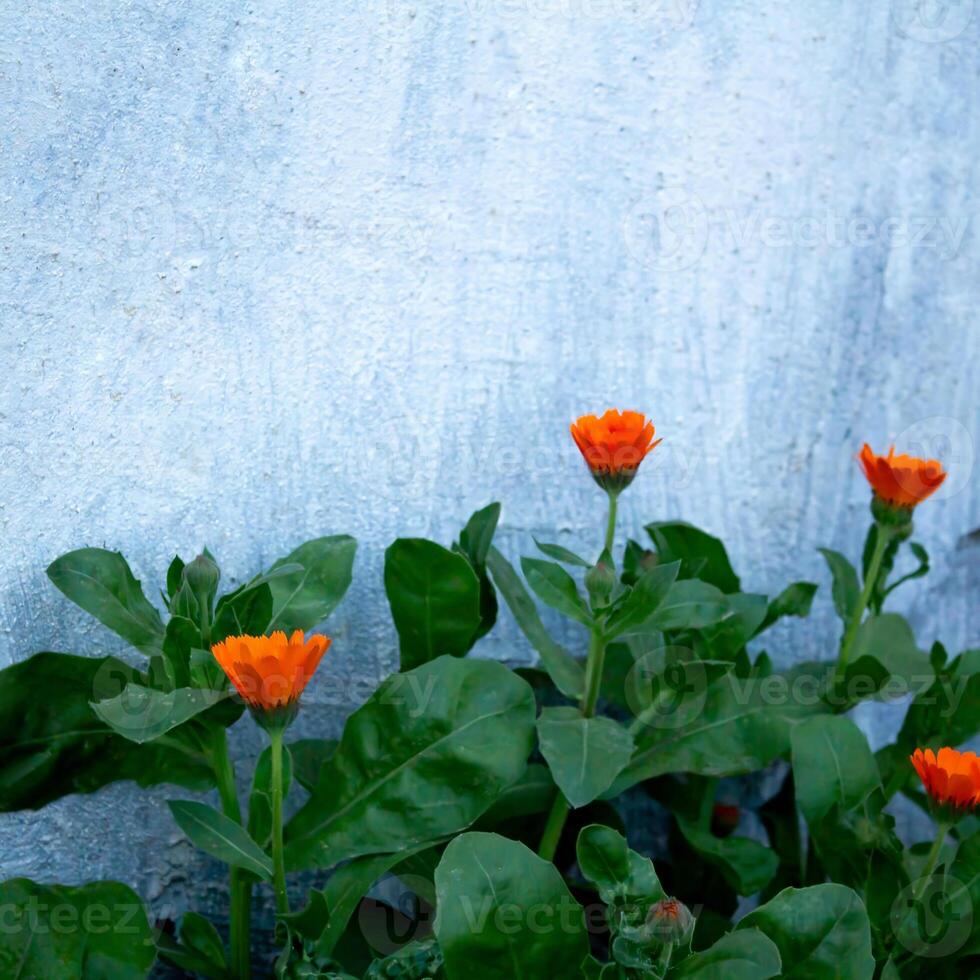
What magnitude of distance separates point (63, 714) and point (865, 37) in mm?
1319

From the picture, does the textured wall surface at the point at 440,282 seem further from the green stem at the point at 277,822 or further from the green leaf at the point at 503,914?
the green leaf at the point at 503,914

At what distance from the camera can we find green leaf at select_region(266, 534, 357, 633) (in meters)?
1.23

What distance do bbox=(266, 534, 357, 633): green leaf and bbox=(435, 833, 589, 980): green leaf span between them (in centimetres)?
30

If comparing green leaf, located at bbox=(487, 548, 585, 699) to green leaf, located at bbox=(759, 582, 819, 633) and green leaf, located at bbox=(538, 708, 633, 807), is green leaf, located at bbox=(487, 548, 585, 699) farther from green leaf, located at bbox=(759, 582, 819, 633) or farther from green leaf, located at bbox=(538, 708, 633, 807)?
green leaf, located at bbox=(759, 582, 819, 633)

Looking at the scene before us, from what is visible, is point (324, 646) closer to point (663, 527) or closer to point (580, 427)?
point (580, 427)

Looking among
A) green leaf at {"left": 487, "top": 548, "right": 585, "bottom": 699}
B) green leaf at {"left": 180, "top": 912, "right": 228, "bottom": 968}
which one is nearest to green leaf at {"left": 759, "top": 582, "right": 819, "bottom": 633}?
green leaf at {"left": 487, "top": 548, "right": 585, "bottom": 699}

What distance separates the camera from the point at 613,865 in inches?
42.6

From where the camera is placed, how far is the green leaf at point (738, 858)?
1.33 meters

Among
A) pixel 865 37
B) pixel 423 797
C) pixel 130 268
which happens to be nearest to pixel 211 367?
pixel 130 268

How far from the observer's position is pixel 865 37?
1623 millimetres

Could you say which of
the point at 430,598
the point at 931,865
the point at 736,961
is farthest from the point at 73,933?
the point at 931,865

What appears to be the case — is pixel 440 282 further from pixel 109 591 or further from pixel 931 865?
pixel 931 865

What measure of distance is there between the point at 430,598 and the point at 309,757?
0.23 meters

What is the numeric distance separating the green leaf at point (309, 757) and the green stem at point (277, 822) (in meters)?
0.17
